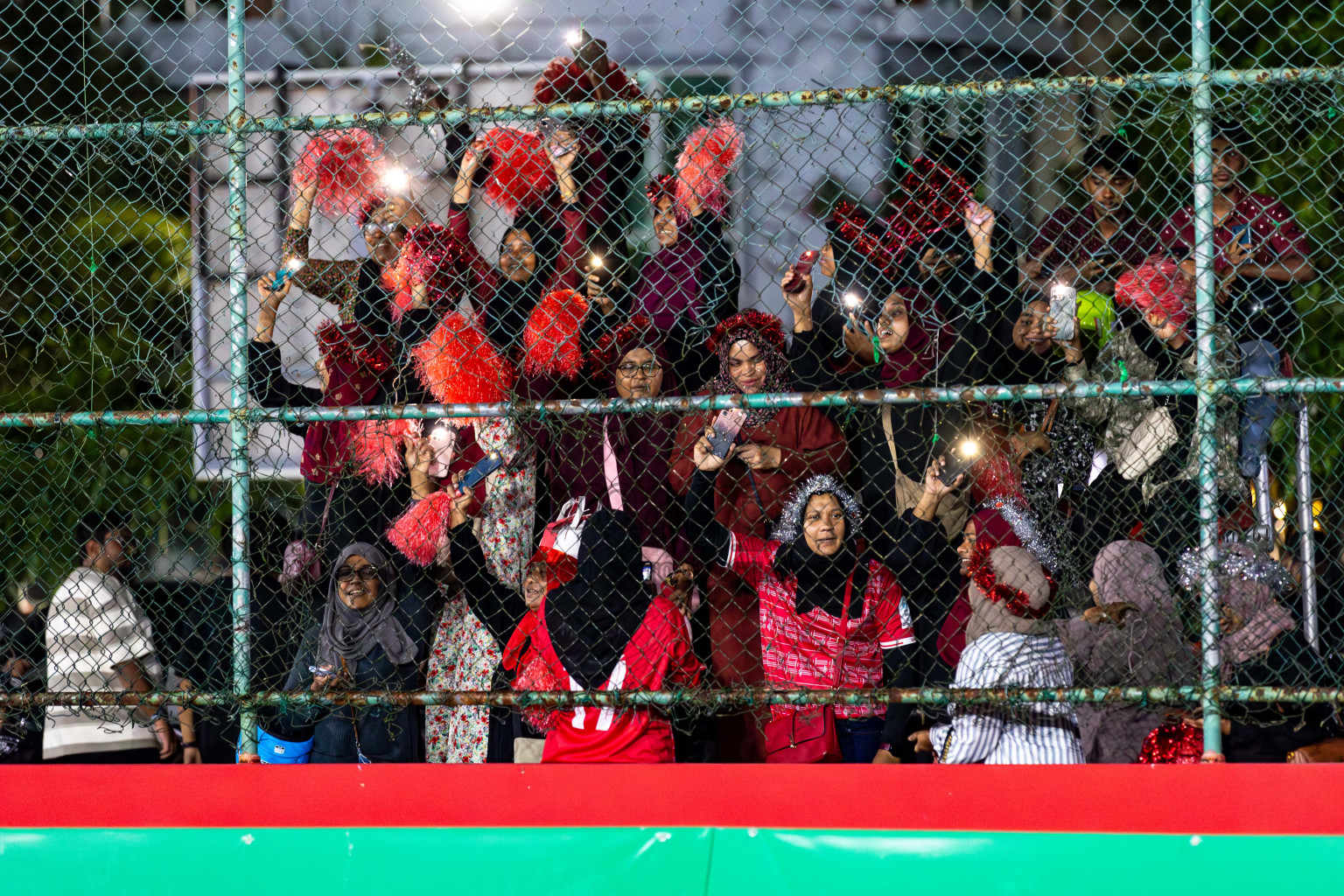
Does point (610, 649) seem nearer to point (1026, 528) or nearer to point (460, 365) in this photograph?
point (460, 365)

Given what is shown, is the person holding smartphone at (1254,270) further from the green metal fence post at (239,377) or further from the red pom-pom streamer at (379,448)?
the green metal fence post at (239,377)

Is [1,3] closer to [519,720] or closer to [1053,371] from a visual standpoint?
[519,720]

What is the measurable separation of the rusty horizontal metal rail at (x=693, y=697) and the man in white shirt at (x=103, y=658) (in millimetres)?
563

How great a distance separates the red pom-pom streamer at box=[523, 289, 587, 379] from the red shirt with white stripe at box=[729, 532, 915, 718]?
0.75 metres

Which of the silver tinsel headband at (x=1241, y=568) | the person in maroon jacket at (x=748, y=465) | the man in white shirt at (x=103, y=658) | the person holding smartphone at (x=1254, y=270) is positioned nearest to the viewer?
the silver tinsel headband at (x=1241, y=568)

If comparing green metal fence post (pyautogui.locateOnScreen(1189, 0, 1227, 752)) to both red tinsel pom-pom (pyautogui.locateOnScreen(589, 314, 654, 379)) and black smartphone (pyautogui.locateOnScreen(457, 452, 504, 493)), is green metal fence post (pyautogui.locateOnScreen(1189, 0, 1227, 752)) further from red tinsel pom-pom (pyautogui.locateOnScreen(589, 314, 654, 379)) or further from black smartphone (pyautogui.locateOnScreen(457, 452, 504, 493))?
black smartphone (pyautogui.locateOnScreen(457, 452, 504, 493))

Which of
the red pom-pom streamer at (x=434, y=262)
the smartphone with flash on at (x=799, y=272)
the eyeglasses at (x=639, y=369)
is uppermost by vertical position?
the red pom-pom streamer at (x=434, y=262)

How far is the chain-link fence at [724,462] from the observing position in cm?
304

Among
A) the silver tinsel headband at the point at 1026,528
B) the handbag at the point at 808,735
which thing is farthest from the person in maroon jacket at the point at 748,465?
the silver tinsel headband at the point at 1026,528

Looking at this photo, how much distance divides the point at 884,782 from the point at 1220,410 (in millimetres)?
1238

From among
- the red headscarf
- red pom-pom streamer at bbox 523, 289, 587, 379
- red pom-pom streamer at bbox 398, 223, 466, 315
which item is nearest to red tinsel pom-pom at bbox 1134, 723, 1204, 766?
the red headscarf

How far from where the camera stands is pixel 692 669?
341 centimetres

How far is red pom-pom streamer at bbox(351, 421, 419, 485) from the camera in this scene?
3.51 meters

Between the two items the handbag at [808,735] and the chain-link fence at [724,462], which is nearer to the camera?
the chain-link fence at [724,462]
